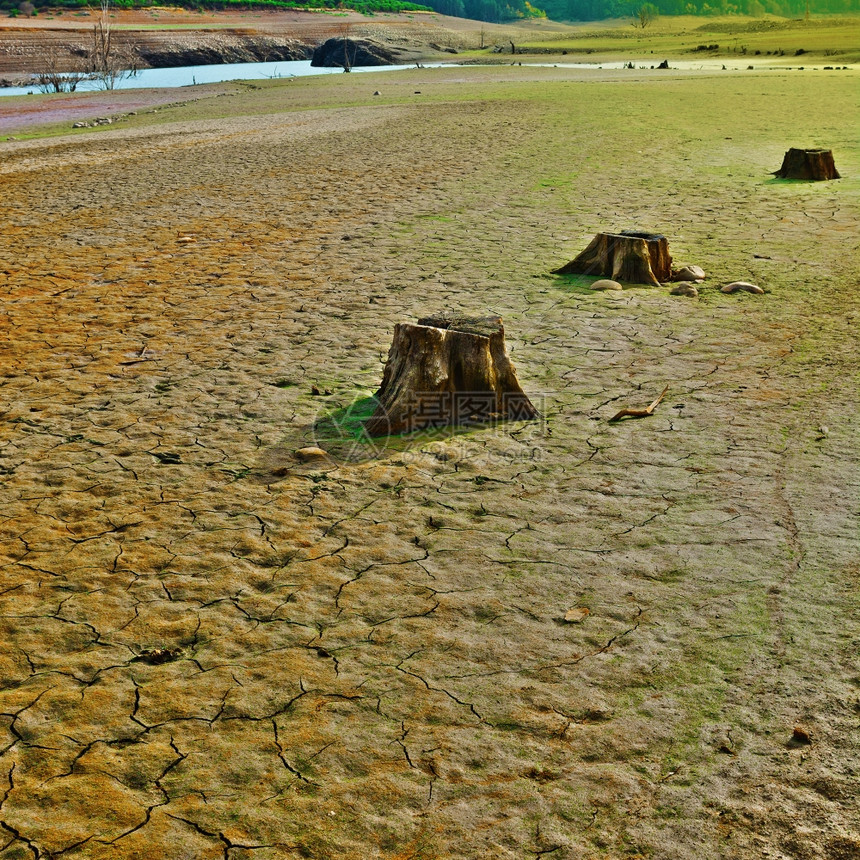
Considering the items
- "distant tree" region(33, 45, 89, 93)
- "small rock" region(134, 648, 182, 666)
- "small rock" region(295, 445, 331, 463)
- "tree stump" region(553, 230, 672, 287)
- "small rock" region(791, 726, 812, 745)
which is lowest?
"small rock" region(134, 648, 182, 666)

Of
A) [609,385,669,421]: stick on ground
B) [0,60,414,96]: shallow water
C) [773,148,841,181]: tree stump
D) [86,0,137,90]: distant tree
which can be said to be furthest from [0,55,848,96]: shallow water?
[609,385,669,421]: stick on ground

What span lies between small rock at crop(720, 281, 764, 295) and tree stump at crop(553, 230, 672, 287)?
0.51m

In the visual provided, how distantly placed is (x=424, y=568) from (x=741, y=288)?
4.24 meters

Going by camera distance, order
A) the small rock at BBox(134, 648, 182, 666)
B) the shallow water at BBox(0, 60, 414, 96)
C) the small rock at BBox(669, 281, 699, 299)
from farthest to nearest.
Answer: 1. the shallow water at BBox(0, 60, 414, 96)
2. the small rock at BBox(669, 281, 699, 299)
3. the small rock at BBox(134, 648, 182, 666)

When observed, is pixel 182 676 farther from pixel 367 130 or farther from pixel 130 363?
pixel 367 130

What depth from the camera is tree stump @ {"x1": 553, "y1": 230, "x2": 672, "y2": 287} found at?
6.60 m

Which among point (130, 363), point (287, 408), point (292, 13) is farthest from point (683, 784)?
point (292, 13)

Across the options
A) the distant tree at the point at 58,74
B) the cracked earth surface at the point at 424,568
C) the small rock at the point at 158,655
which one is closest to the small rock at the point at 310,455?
the cracked earth surface at the point at 424,568

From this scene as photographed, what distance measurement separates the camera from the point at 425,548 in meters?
3.40

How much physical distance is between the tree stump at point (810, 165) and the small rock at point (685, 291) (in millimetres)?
4879

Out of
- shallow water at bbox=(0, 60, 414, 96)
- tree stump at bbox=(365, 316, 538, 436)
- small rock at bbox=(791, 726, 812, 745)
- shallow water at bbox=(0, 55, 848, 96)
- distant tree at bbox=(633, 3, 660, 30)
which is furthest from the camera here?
distant tree at bbox=(633, 3, 660, 30)

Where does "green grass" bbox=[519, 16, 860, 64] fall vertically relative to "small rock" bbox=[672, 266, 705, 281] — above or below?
above

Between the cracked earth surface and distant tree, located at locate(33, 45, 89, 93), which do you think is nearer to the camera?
the cracked earth surface

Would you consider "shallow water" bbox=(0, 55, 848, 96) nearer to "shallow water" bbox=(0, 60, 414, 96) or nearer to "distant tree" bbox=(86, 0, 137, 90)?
"shallow water" bbox=(0, 60, 414, 96)
